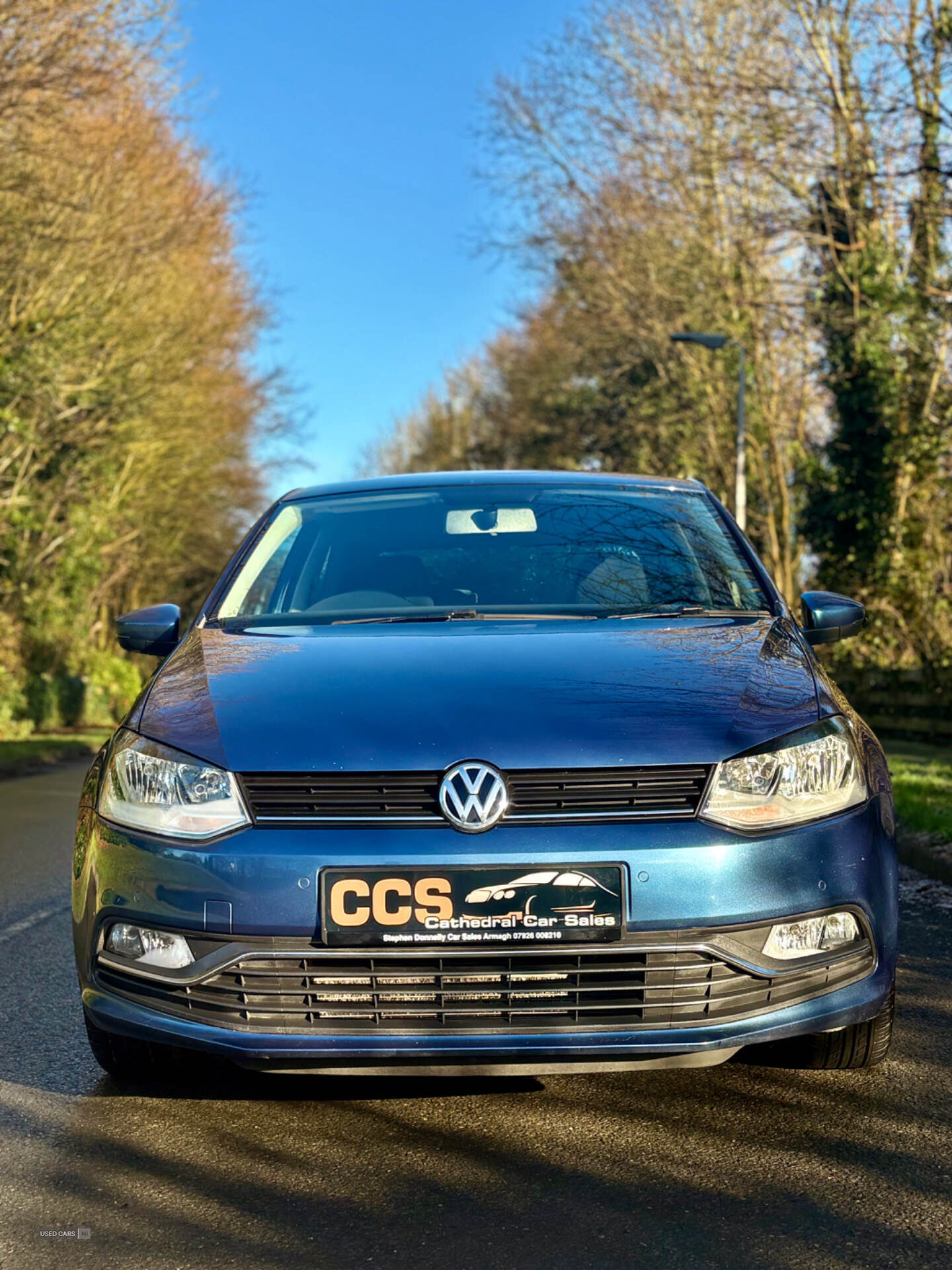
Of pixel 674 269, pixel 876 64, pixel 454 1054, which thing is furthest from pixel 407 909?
pixel 674 269

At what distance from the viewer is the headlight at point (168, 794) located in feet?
11.2

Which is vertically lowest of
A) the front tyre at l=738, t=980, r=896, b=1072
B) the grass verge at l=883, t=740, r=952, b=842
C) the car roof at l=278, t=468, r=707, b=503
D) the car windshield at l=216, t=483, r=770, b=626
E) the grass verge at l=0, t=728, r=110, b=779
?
the grass verge at l=0, t=728, r=110, b=779

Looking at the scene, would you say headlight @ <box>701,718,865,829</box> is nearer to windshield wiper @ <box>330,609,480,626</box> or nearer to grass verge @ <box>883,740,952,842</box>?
windshield wiper @ <box>330,609,480,626</box>

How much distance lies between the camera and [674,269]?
2952cm

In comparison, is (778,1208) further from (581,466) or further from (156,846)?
(581,466)

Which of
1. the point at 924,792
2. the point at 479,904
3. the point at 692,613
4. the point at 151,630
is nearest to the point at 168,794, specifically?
the point at 479,904

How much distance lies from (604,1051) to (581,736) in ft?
2.19

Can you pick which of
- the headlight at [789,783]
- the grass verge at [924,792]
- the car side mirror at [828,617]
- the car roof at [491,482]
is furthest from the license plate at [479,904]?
the grass verge at [924,792]

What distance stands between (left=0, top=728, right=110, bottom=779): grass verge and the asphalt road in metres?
10.9

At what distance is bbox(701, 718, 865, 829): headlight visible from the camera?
338 centimetres

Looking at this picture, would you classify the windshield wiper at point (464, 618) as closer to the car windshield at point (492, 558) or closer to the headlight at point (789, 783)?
the car windshield at point (492, 558)

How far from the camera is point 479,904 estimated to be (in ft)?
10.7

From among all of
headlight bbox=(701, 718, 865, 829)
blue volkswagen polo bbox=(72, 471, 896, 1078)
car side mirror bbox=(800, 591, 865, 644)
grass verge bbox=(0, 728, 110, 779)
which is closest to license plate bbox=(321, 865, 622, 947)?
blue volkswagen polo bbox=(72, 471, 896, 1078)

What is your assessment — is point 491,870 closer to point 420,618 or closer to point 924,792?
point 420,618
